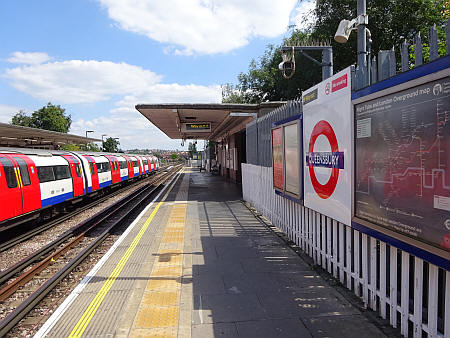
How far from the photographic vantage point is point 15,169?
943cm

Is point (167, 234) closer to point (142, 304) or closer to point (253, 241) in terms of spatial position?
point (253, 241)

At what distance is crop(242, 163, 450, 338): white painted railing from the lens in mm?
3152

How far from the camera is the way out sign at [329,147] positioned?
443 centimetres

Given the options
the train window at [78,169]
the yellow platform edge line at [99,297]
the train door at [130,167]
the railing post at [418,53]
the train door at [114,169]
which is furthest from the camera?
the train door at [130,167]

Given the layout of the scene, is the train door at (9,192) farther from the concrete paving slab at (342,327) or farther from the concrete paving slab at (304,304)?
the concrete paving slab at (342,327)

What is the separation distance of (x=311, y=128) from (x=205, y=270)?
3059 mm

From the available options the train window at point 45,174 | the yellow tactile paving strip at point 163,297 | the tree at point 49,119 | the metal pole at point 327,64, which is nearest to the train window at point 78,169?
the train window at point 45,174

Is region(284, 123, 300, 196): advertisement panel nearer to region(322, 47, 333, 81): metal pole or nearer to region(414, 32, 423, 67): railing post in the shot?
region(322, 47, 333, 81): metal pole

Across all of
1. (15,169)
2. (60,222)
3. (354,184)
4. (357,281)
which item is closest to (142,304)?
(357,281)

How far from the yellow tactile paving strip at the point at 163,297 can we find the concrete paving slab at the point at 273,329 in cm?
79

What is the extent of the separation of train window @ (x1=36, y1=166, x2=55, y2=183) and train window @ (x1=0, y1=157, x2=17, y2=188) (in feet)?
5.45

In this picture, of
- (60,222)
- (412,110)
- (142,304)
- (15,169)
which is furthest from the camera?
(60,222)

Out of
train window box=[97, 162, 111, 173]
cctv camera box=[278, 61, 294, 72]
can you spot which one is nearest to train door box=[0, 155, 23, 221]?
cctv camera box=[278, 61, 294, 72]

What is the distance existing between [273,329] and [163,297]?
1672 millimetres
